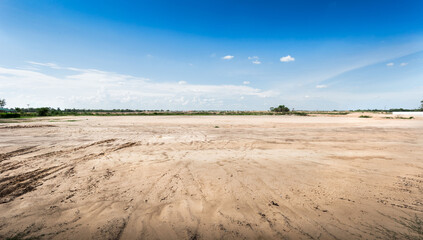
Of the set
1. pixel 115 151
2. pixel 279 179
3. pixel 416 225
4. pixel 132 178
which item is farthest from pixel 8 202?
pixel 416 225

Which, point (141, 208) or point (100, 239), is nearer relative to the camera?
point (100, 239)

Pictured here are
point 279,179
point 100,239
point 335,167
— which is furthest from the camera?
point 335,167

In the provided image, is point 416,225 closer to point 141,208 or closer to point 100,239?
point 141,208

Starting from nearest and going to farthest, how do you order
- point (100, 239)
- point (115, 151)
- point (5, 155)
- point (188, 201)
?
point (100, 239)
point (188, 201)
point (5, 155)
point (115, 151)

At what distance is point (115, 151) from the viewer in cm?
796

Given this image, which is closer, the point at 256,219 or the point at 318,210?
the point at 256,219

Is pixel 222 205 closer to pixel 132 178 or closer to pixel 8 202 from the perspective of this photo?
pixel 132 178

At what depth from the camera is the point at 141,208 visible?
3531mm

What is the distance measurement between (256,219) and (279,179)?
6.53 ft

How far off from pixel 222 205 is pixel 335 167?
4.46m

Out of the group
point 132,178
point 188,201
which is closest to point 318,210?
point 188,201

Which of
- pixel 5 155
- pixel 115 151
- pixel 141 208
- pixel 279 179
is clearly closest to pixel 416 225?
pixel 279 179

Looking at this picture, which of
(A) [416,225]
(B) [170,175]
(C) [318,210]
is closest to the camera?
(A) [416,225]

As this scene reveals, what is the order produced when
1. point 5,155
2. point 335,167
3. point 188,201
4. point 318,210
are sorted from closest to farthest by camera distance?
point 318,210 < point 188,201 < point 335,167 < point 5,155
